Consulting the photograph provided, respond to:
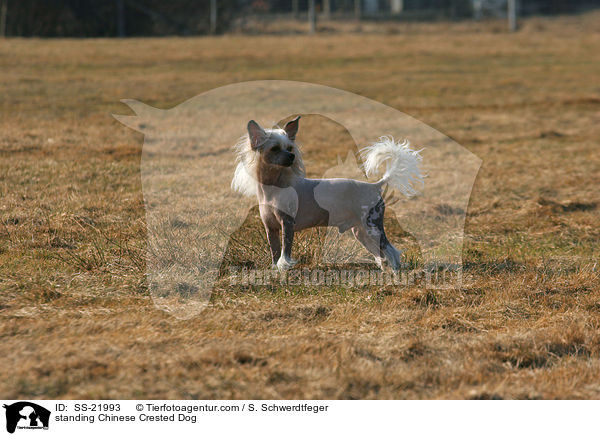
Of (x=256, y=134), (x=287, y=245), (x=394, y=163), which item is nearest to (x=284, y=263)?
(x=287, y=245)

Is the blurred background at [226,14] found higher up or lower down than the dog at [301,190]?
higher up

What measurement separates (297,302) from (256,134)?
57.3 inches

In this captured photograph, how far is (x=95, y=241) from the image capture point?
7285mm

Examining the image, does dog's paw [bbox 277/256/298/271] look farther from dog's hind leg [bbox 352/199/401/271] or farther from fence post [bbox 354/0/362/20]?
fence post [bbox 354/0/362/20]

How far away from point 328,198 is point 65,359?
2.53 metres

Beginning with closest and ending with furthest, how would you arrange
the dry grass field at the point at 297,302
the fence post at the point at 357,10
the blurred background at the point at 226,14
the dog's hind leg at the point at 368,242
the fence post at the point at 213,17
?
the dry grass field at the point at 297,302
the dog's hind leg at the point at 368,242
the blurred background at the point at 226,14
the fence post at the point at 213,17
the fence post at the point at 357,10

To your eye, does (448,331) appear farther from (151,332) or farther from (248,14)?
(248,14)

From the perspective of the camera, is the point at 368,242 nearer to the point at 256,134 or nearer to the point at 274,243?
the point at 274,243

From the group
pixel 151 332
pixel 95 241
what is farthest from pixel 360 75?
pixel 151 332

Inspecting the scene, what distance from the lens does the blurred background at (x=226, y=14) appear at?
33.8m
